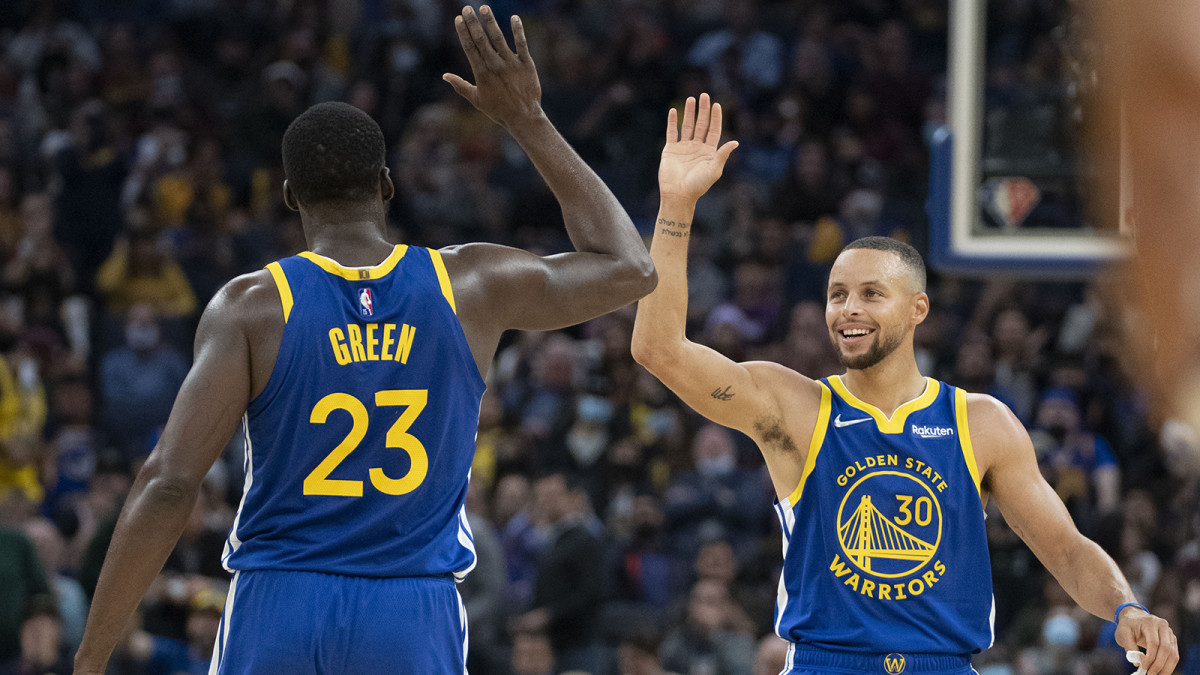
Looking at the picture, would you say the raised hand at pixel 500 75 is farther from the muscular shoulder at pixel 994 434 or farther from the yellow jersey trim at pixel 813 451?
the muscular shoulder at pixel 994 434

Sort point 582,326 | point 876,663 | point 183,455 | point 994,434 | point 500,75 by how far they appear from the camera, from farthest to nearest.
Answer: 1. point 582,326
2. point 994,434
3. point 876,663
4. point 500,75
5. point 183,455

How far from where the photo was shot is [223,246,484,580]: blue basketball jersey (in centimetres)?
381

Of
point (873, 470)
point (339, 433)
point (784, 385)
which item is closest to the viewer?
point (339, 433)

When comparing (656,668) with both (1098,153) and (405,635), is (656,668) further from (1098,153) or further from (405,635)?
(1098,153)

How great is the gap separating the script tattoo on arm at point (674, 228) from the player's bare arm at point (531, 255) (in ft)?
3.20

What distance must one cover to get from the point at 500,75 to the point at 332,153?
59 cm

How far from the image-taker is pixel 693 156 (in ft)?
17.6

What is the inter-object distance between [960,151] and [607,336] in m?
5.89

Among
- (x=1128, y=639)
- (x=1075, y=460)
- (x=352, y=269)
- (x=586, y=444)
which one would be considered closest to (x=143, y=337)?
(x=586, y=444)

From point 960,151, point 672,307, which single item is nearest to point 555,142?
point 672,307

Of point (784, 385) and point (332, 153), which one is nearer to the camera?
point (332, 153)

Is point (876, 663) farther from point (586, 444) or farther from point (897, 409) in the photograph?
point (586, 444)

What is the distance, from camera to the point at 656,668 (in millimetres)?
9039

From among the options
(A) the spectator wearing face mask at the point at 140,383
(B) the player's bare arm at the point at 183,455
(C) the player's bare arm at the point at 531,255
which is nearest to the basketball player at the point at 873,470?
(C) the player's bare arm at the point at 531,255
